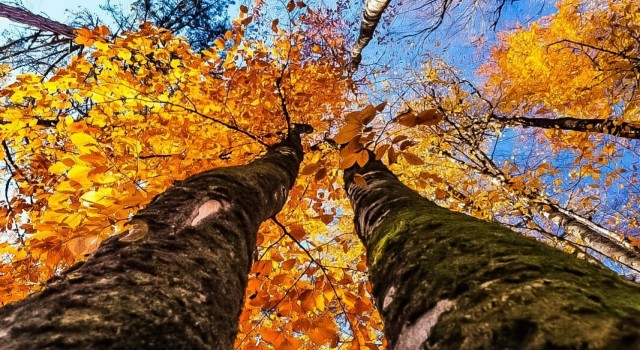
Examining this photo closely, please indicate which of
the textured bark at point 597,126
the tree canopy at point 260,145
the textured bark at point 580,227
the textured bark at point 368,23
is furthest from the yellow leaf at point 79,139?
the textured bark at point 580,227

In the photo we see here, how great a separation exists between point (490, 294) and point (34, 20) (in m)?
8.41

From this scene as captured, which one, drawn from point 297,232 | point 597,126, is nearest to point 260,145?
point 297,232

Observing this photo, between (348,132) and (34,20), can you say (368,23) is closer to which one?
(34,20)

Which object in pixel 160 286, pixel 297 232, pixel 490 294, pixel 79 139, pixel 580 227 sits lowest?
pixel 490 294

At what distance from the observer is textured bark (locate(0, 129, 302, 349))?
0.68m

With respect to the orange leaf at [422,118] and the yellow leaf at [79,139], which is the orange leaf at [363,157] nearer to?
the orange leaf at [422,118]

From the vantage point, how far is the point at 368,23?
8.37m

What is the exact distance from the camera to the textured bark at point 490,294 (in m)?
0.48

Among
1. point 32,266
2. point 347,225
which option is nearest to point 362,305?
point 32,266

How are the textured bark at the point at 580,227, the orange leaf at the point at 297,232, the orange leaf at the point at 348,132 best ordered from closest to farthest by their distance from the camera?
the orange leaf at the point at 348,132
the orange leaf at the point at 297,232
the textured bark at the point at 580,227

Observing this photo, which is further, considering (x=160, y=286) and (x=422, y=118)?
(x=422, y=118)

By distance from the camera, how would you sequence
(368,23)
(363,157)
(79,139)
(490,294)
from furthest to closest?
(368,23)
(79,139)
(363,157)
(490,294)

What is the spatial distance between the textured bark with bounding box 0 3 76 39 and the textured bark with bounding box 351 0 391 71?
19.2ft

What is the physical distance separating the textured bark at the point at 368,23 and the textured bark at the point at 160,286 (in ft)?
22.8
